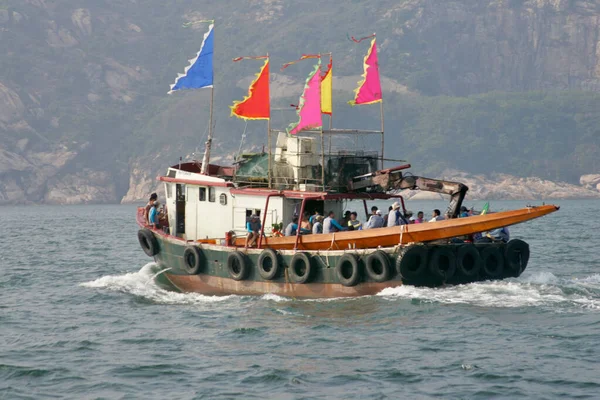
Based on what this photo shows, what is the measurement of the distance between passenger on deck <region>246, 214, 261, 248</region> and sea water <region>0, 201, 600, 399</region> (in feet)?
5.37

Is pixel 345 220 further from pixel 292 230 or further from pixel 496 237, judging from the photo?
pixel 496 237

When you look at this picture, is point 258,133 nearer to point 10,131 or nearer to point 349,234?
point 10,131

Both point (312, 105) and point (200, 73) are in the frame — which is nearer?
point (312, 105)

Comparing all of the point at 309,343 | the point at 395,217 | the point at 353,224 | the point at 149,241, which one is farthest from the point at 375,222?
the point at 149,241

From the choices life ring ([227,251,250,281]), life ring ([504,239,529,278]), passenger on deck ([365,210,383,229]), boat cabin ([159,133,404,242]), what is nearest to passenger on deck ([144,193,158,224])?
boat cabin ([159,133,404,242])

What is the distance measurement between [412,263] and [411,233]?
75 cm

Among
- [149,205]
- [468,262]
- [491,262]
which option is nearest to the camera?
[468,262]

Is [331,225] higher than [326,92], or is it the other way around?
[326,92]

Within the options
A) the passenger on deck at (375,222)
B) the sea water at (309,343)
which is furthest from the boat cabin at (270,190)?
the sea water at (309,343)

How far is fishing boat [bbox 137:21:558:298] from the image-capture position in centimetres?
2769

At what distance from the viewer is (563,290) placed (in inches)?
1133

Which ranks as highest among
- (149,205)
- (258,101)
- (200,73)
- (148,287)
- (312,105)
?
(200,73)

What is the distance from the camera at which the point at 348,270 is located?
1112 inches

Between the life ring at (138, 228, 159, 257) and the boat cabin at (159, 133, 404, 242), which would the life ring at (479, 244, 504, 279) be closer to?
the boat cabin at (159, 133, 404, 242)
